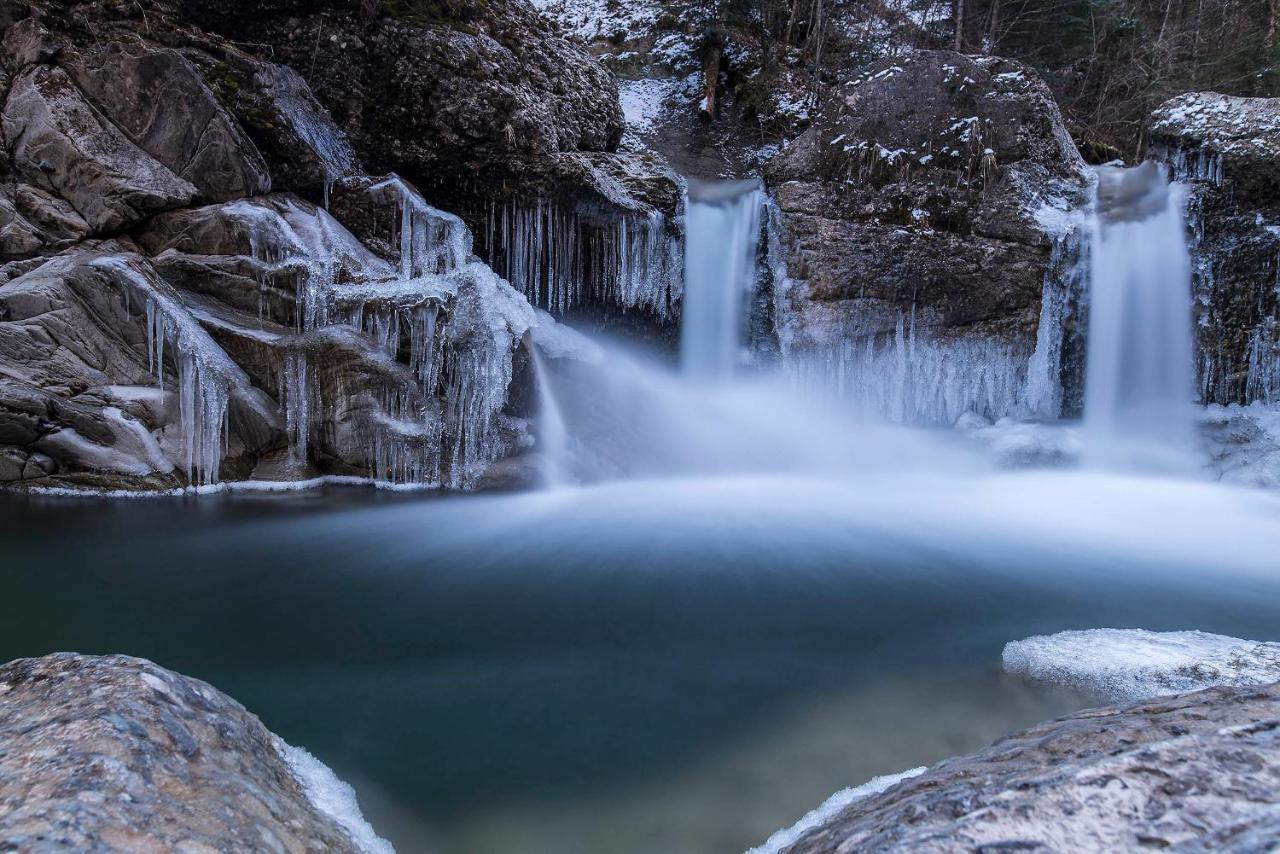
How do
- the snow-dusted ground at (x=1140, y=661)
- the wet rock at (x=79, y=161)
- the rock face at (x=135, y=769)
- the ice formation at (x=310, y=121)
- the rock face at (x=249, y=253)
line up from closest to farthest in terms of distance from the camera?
the rock face at (x=135, y=769) < the snow-dusted ground at (x=1140, y=661) < the rock face at (x=249, y=253) < the wet rock at (x=79, y=161) < the ice formation at (x=310, y=121)

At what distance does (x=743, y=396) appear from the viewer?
9.55 metres

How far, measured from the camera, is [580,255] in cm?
936

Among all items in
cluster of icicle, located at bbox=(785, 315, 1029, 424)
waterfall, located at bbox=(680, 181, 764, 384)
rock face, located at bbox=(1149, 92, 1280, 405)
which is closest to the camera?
rock face, located at bbox=(1149, 92, 1280, 405)

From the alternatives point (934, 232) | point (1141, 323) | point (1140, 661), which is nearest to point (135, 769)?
point (1140, 661)

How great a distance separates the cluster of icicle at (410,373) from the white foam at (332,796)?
4.85 metres

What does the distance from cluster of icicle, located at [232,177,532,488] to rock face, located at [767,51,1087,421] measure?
432cm

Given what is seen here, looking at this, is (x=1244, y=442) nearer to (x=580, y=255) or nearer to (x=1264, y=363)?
(x=1264, y=363)

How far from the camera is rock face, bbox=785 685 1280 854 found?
107cm

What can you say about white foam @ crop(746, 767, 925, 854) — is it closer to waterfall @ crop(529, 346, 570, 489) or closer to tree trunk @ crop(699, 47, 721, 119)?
waterfall @ crop(529, 346, 570, 489)

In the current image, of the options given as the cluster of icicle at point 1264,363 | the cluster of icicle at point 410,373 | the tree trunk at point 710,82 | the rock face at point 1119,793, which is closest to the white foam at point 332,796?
the rock face at point 1119,793

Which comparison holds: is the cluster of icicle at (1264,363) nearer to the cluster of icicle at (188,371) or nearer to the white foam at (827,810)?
the white foam at (827,810)

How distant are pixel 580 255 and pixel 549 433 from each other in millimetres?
3103

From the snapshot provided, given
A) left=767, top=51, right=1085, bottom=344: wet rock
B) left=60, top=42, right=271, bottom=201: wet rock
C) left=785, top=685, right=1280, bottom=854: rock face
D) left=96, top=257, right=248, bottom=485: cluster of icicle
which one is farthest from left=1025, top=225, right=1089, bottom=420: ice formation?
left=60, top=42, right=271, bottom=201: wet rock

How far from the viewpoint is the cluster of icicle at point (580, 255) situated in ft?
30.2
